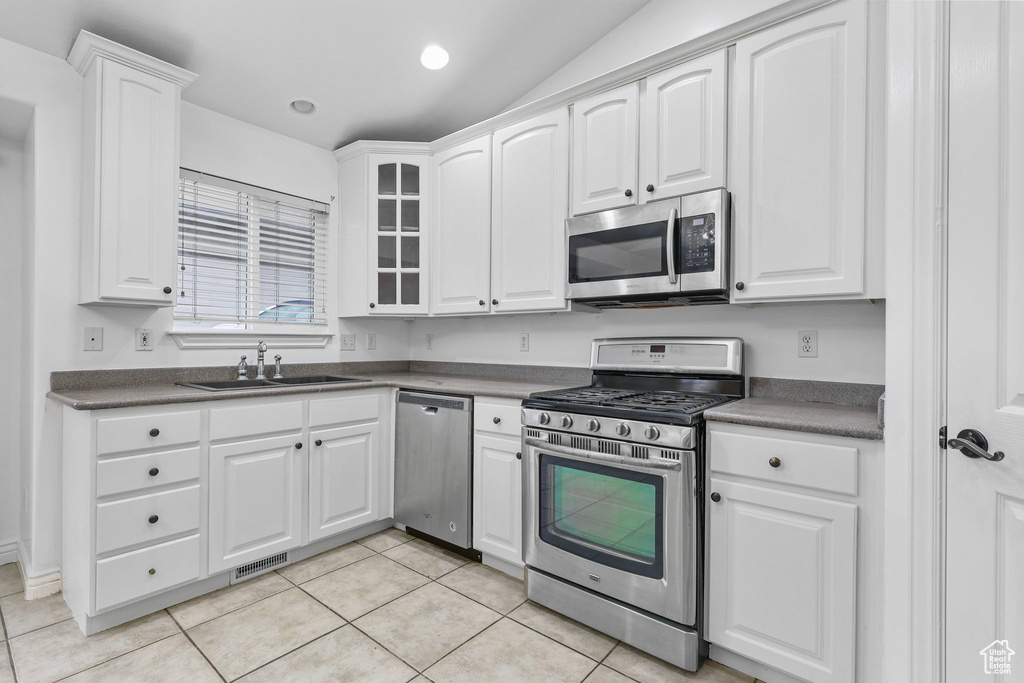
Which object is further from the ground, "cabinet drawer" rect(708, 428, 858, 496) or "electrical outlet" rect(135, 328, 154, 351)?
"electrical outlet" rect(135, 328, 154, 351)

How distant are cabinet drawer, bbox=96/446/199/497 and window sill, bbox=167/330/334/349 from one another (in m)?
0.80

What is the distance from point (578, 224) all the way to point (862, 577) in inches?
68.3

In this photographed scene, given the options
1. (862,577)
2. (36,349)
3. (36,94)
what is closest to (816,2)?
(862,577)

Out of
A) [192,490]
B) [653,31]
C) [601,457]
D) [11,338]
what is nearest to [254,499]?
[192,490]

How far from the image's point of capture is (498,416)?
8.16 feet

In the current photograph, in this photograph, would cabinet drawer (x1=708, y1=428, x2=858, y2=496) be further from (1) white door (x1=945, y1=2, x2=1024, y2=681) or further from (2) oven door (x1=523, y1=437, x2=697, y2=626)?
(1) white door (x1=945, y1=2, x2=1024, y2=681)

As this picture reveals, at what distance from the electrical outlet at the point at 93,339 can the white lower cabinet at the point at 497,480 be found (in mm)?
1827

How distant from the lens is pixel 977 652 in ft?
4.19

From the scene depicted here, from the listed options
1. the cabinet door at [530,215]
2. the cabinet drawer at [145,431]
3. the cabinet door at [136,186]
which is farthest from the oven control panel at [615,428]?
the cabinet door at [136,186]

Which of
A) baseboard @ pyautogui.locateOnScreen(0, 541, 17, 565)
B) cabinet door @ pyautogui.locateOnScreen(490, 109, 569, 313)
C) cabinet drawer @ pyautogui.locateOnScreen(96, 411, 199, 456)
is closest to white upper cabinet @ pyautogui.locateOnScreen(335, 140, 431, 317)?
cabinet door @ pyautogui.locateOnScreen(490, 109, 569, 313)

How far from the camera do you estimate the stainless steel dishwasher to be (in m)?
2.62

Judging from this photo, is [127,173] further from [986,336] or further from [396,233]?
[986,336]

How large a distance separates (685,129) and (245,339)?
2.60 meters

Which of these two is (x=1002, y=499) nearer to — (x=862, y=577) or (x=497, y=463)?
(x=862, y=577)
